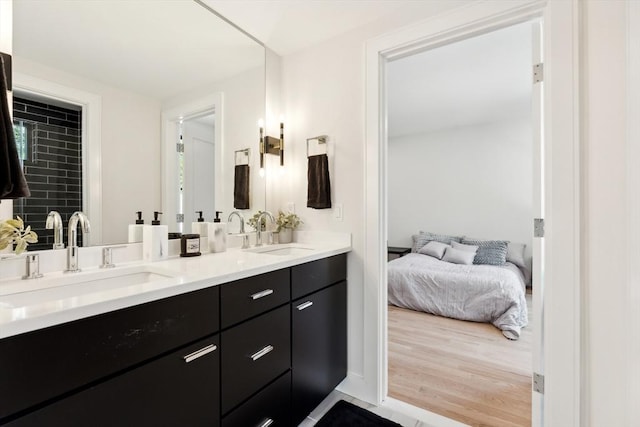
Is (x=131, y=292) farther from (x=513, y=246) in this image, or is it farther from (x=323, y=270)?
(x=513, y=246)

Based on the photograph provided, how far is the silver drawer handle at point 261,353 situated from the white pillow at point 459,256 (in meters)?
3.55

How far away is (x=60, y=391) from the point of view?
772 mm

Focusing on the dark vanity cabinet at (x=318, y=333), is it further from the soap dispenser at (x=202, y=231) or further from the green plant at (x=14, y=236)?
the green plant at (x=14, y=236)

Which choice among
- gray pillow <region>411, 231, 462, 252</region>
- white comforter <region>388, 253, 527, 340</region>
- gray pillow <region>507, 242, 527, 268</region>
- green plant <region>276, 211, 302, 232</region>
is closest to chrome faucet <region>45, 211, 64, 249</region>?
green plant <region>276, 211, 302, 232</region>

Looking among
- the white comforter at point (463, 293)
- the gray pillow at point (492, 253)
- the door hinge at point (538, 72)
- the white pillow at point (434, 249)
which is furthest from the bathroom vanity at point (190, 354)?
the gray pillow at point (492, 253)

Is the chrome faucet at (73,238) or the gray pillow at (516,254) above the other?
the chrome faucet at (73,238)

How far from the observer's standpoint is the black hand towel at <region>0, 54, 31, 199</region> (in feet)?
3.15

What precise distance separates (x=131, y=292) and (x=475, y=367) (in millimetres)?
2454

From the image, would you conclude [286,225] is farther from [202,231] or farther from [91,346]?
[91,346]

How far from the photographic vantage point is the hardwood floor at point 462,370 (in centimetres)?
183

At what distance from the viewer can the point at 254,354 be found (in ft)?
4.33

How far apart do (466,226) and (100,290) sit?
16.8 ft

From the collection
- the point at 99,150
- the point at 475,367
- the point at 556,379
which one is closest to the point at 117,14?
the point at 99,150

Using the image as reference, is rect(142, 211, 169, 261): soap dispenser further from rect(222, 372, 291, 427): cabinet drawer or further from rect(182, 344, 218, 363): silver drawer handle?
rect(222, 372, 291, 427): cabinet drawer
